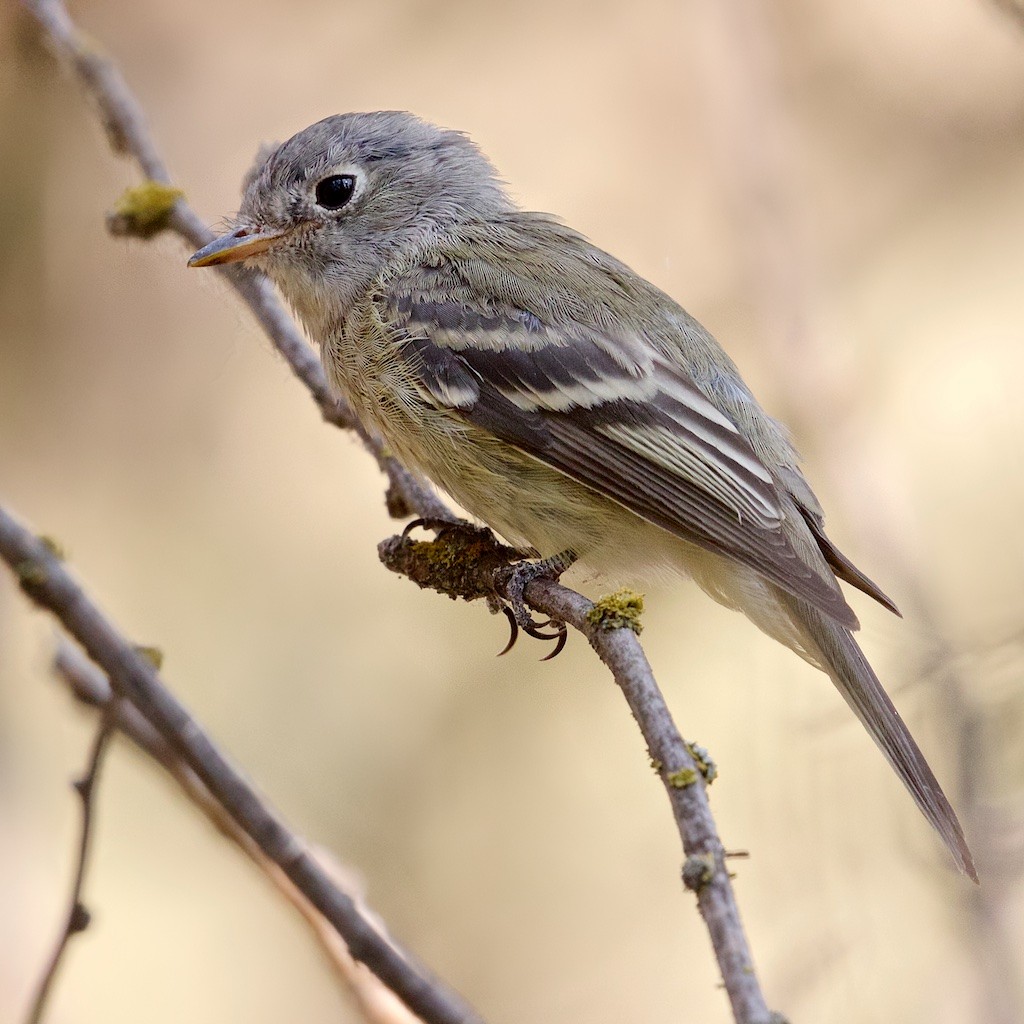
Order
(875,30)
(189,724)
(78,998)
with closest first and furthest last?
(189,724) < (78,998) < (875,30)

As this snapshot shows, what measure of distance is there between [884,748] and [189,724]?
1.76 meters

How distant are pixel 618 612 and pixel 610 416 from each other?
891 millimetres

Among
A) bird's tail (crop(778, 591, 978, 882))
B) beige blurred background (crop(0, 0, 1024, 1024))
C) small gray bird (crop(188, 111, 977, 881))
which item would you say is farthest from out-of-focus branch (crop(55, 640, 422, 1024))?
beige blurred background (crop(0, 0, 1024, 1024))

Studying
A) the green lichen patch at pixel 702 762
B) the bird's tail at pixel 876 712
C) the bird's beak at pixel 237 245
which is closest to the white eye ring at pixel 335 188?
the bird's beak at pixel 237 245

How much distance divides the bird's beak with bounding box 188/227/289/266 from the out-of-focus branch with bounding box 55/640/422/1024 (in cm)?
116

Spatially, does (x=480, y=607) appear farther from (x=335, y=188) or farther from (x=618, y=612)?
(x=618, y=612)

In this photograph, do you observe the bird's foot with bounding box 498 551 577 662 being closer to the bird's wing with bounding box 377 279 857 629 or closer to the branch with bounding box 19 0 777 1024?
the branch with bounding box 19 0 777 1024

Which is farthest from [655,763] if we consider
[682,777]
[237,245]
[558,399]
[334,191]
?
[334,191]

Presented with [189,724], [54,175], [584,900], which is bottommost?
[189,724]

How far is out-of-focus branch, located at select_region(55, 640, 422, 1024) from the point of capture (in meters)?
2.37

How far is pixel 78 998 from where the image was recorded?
444cm

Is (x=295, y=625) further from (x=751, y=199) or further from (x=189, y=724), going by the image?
(x=189, y=724)

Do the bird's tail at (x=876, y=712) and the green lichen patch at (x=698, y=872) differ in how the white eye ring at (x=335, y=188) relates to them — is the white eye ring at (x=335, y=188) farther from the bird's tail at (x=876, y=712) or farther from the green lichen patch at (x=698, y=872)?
the green lichen patch at (x=698, y=872)

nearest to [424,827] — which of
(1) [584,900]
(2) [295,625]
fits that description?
(1) [584,900]
